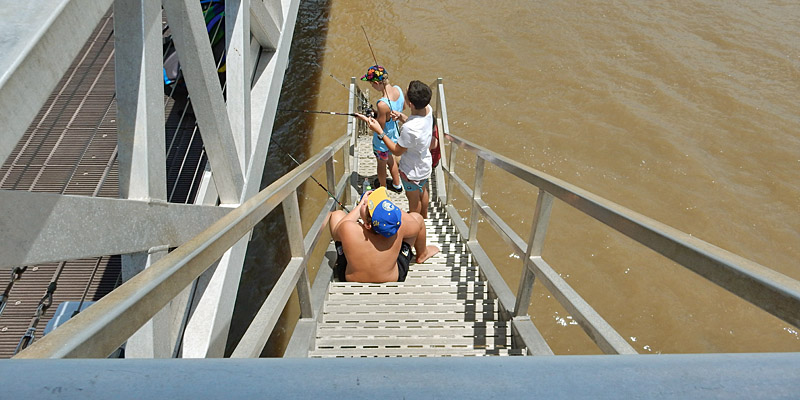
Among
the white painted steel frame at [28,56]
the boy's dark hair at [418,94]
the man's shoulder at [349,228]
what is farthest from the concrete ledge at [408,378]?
the boy's dark hair at [418,94]

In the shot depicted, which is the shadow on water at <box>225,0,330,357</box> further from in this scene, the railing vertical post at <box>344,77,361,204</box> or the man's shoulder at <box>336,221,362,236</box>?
the man's shoulder at <box>336,221,362,236</box>

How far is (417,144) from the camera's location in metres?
3.95

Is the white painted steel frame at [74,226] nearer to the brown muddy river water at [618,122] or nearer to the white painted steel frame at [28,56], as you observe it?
the white painted steel frame at [28,56]

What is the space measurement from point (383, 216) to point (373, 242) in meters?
0.27

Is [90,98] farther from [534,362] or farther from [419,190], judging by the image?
[534,362]

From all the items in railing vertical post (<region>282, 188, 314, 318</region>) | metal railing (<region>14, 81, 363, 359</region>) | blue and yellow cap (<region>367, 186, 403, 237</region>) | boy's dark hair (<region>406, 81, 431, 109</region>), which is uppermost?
boy's dark hair (<region>406, 81, 431, 109</region>)

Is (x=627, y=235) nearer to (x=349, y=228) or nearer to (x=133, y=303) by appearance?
(x=133, y=303)

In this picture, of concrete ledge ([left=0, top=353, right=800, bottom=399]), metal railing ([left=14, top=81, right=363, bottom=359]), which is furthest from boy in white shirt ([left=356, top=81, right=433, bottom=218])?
concrete ledge ([left=0, top=353, right=800, bottom=399])

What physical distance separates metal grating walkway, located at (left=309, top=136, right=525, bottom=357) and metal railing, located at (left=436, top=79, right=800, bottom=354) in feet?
0.70

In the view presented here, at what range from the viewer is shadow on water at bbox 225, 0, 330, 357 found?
17.4 feet

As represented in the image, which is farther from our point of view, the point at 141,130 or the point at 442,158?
the point at 442,158

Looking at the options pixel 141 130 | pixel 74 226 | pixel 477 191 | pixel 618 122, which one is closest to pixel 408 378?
pixel 74 226

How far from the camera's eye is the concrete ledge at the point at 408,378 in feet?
1.59

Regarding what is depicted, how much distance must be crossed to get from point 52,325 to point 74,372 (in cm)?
257
